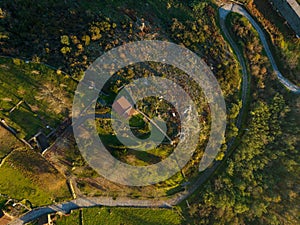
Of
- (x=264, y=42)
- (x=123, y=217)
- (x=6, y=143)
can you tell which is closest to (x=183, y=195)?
(x=123, y=217)

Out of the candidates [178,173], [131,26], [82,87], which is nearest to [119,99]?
[82,87]

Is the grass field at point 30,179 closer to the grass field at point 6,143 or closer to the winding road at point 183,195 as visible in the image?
the grass field at point 6,143

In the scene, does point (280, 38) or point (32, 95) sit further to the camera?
point (280, 38)

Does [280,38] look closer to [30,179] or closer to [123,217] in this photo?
[123,217]

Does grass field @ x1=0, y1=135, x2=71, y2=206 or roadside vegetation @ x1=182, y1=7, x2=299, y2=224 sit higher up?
grass field @ x1=0, y1=135, x2=71, y2=206

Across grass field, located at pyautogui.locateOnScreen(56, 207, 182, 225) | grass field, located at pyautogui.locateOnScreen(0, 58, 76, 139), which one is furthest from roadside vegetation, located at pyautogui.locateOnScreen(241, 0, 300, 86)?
→ grass field, located at pyautogui.locateOnScreen(0, 58, 76, 139)

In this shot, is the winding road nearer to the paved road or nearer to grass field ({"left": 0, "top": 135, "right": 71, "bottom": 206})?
the paved road
